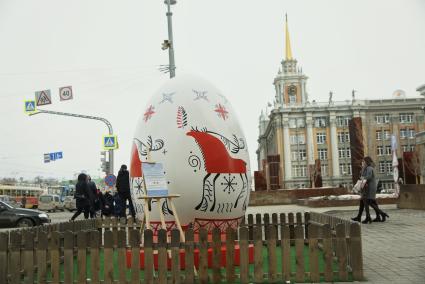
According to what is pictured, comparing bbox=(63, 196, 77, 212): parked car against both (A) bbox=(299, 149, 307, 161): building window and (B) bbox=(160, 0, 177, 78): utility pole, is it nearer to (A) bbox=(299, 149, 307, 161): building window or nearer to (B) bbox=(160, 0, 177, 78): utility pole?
(B) bbox=(160, 0, 177, 78): utility pole

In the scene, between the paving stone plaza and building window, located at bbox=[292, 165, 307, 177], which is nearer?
the paving stone plaza

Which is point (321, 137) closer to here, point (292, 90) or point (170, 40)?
point (292, 90)

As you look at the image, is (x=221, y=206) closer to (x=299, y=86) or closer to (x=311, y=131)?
(x=311, y=131)

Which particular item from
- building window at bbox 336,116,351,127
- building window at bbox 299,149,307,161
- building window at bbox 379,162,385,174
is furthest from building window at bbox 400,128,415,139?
building window at bbox 299,149,307,161

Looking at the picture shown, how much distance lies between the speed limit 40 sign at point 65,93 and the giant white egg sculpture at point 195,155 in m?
15.6

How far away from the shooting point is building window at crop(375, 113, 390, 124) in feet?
354

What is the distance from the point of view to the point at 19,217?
2311 centimetres

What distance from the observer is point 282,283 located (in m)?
7.05

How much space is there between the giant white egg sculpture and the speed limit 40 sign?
15591 mm

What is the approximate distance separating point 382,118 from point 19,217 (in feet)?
320

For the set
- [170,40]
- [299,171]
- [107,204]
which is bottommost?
[107,204]

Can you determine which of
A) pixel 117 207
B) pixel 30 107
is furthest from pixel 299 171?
pixel 117 207

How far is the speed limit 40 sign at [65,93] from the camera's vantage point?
23.5 m

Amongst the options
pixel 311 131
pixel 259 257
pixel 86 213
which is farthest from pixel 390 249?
pixel 311 131
